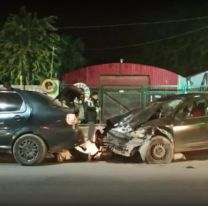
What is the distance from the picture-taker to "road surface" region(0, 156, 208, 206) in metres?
9.00

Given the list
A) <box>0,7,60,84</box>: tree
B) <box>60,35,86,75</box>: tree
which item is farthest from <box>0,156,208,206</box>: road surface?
<box>60,35,86,75</box>: tree

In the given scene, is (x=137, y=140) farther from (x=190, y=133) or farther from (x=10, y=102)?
(x=10, y=102)

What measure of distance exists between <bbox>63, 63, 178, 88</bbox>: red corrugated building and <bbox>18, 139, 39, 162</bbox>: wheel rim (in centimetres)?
1672

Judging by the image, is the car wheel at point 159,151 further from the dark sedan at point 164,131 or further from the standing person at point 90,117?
the standing person at point 90,117

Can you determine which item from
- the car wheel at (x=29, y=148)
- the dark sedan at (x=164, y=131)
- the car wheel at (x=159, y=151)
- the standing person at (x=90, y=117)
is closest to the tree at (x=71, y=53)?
the standing person at (x=90, y=117)

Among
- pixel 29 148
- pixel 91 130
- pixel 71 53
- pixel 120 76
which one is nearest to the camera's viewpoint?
pixel 29 148

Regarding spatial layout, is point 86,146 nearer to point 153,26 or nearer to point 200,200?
point 200,200

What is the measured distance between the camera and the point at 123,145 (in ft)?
44.6

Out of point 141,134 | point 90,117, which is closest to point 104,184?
point 141,134

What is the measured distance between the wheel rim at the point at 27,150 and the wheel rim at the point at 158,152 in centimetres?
245

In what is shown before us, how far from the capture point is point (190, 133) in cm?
1362

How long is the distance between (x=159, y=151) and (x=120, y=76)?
16635mm

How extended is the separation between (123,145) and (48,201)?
4872 millimetres

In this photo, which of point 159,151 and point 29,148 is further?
point 159,151
